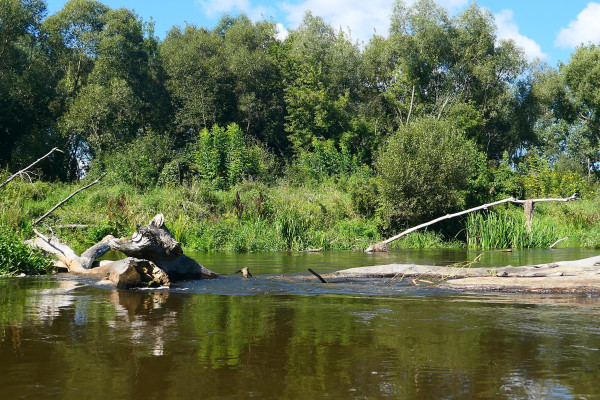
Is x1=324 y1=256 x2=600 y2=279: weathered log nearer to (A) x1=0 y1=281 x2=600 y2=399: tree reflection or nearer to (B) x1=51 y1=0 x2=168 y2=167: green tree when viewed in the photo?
(A) x1=0 y1=281 x2=600 y2=399: tree reflection

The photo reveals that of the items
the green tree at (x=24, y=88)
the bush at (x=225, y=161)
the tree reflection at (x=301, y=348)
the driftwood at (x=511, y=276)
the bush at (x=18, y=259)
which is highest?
the green tree at (x=24, y=88)

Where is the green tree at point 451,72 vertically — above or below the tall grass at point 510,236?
above

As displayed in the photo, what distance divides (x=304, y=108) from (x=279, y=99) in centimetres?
323

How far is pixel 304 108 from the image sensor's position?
166 ft

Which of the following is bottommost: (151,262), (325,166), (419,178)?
(151,262)

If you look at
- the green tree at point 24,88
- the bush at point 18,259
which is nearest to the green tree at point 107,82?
the green tree at point 24,88

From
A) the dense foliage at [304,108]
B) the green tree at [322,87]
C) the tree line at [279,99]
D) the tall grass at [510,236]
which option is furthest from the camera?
the green tree at [322,87]

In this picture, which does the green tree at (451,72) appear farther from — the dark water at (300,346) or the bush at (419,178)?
the dark water at (300,346)

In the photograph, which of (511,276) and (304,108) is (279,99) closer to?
(304,108)

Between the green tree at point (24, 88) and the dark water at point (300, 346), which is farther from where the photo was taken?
the green tree at point (24, 88)

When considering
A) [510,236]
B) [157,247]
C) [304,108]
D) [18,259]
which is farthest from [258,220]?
[304,108]

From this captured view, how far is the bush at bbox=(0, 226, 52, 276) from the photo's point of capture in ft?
39.2

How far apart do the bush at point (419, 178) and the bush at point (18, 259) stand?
732 inches

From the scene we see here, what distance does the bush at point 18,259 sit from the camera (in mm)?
11945
